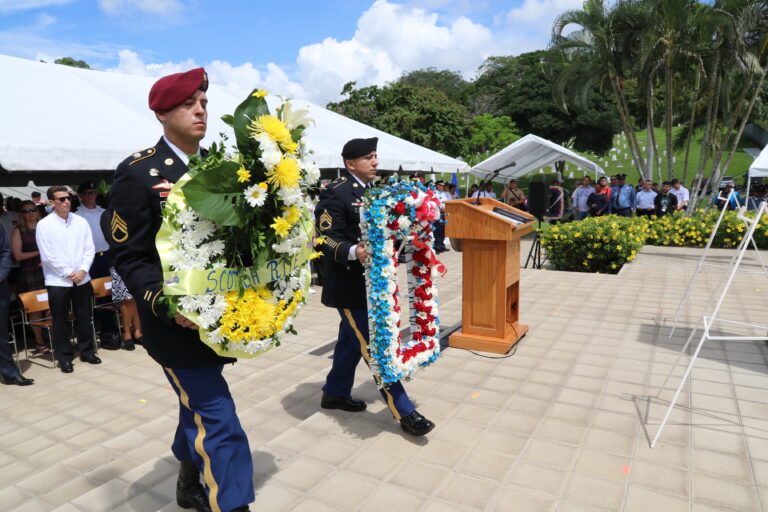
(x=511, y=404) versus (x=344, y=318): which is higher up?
(x=344, y=318)

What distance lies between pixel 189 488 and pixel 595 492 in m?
2.22

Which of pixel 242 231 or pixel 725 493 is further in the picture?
pixel 725 493

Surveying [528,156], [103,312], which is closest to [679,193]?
[528,156]

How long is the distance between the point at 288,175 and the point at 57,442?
364 centimetres

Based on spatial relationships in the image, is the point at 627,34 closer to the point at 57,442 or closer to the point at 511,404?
the point at 511,404

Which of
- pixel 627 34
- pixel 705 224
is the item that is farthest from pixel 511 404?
pixel 627 34

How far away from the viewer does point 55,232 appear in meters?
5.83

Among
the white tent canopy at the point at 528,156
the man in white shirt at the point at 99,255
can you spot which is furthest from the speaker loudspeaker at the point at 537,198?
the man in white shirt at the point at 99,255

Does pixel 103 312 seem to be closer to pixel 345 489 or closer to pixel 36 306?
pixel 36 306

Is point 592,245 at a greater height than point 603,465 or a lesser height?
greater

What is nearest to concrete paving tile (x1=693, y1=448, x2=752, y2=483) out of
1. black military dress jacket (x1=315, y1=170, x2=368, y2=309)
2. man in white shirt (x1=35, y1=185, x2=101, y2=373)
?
black military dress jacket (x1=315, y1=170, x2=368, y2=309)

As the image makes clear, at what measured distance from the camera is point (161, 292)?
6.95 ft

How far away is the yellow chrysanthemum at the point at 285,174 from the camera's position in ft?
7.08

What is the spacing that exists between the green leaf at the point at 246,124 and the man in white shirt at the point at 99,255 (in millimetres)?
5542
